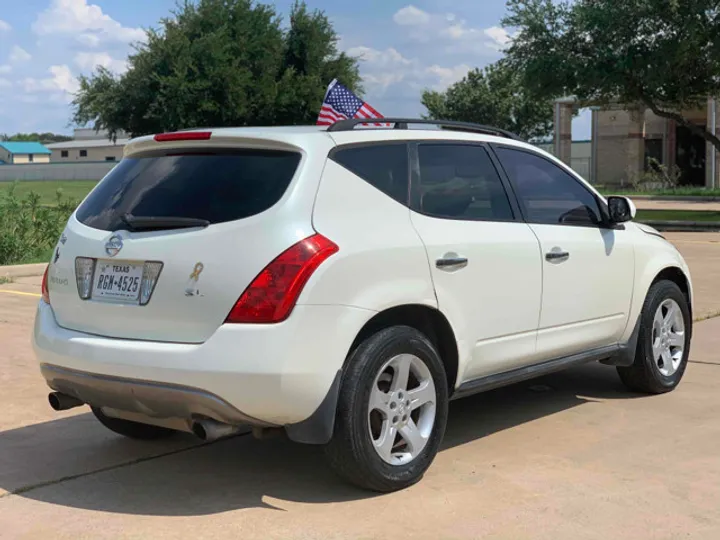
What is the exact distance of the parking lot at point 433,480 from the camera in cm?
411

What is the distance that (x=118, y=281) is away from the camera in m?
4.44

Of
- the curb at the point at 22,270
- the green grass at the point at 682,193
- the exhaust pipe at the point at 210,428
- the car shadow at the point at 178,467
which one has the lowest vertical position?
the car shadow at the point at 178,467

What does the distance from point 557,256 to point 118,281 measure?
2.59 meters

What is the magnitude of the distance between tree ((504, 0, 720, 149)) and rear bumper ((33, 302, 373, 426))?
22.3m

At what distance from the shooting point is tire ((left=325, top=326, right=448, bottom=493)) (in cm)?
426

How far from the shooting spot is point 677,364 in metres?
6.62

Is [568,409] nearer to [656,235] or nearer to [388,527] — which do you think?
[656,235]

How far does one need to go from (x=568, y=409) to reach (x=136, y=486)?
9.68 feet

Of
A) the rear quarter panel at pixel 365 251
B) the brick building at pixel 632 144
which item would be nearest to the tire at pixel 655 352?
the rear quarter panel at pixel 365 251

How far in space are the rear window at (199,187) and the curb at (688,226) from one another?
68.7ft

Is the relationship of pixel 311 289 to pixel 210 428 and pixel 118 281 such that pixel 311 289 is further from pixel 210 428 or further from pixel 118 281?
pixel 118 281

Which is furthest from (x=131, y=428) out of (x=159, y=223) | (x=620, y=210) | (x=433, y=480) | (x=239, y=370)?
(x=620, y=210)

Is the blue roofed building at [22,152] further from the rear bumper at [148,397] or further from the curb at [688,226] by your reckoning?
the rear bumper at [148,397]

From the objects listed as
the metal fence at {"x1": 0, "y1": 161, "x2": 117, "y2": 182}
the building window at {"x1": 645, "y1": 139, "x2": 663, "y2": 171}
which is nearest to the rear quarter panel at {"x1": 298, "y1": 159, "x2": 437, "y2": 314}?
the building window at {"x1": 645, "y1": 139, "x2": 663, "y2": 171}
